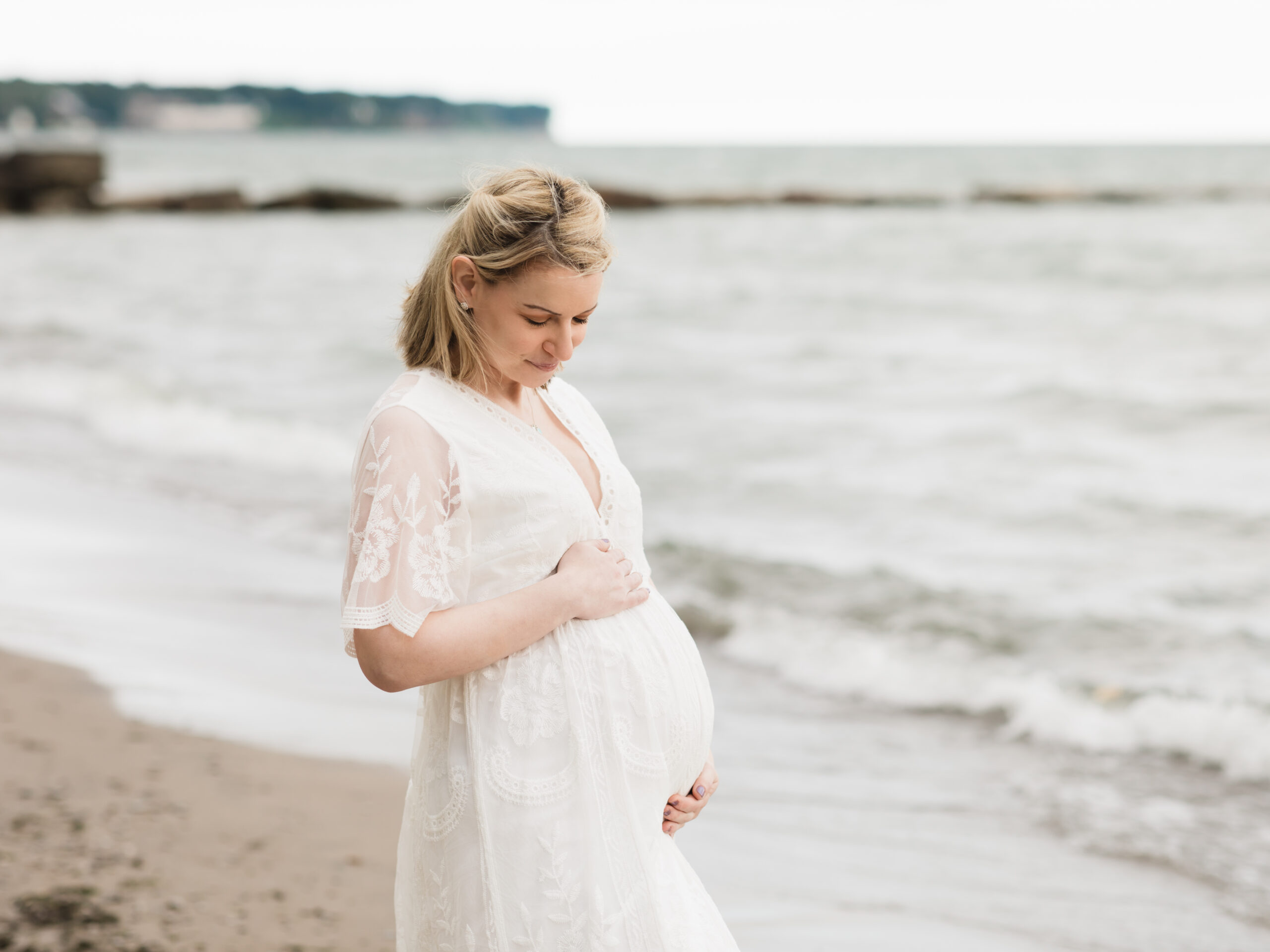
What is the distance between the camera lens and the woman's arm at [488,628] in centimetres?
183

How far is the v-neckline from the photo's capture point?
1966 mm

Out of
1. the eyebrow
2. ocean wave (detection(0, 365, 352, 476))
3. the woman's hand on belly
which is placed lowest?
ocean wave (detection(0, 365, 352, 476))

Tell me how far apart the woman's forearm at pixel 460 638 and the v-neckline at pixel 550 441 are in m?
0.20

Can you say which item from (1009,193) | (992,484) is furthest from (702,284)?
(1009,193)

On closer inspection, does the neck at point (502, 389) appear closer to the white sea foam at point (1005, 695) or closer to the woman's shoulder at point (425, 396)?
the woman's shoulder at point (425, 396)

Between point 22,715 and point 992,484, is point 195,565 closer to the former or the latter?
point 22,715

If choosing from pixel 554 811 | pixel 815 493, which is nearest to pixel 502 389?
pixel 554 811

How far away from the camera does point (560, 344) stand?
1984 millimetres

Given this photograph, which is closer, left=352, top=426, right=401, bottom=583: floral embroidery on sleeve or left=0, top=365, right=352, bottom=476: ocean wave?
left=352, top=426, right=401, bottom=583: floral embroidery on sleeve

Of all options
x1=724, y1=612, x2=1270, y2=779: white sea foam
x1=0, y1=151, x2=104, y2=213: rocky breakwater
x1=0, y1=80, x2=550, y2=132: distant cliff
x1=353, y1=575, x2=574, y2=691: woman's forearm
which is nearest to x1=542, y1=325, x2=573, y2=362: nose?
x1=353, y1=575, x2=574, y2=691: woman's forearm

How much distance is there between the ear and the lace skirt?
22.3 inches

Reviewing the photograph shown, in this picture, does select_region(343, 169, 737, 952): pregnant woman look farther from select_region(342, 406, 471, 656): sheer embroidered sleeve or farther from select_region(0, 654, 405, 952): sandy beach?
select_region(0, 654, 405, 952): sandy beach

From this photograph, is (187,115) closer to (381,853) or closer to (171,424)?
(171,424)

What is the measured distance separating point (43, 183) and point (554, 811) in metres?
44.2
